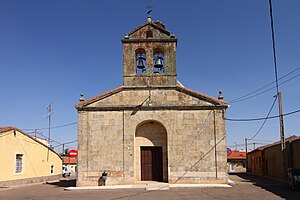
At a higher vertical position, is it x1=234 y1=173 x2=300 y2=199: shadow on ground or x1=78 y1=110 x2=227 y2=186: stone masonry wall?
x1=78 y1=110 x2=227 y2=186: stone masonry wall

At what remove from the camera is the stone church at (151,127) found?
705 inches

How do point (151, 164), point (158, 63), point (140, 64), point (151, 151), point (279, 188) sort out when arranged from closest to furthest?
point (279, 188) → point (151, 164) → point (151, 151) → point (158, 63) → point (140, 64)

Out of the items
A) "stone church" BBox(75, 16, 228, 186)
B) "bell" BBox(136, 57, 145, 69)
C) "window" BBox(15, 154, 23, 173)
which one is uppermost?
"bell" BBox(136, 57, 145, 69)

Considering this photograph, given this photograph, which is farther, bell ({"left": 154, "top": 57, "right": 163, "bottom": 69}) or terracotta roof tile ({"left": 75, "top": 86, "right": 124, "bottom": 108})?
bell ({"left": 154, "top": 57, "right": 163, "bottom": 69})

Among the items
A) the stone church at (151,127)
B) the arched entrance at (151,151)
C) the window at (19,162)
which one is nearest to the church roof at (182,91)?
the stone church at (151,127)

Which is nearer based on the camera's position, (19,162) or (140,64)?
(140,64)

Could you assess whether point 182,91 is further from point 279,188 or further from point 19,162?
point 19,162

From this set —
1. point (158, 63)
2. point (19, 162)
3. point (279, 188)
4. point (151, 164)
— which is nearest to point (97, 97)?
point (158, 63)

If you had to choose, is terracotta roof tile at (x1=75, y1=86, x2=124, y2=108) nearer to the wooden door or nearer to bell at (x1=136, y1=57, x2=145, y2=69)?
bell at (x1=136, y1=57, x2=145, y2=69)

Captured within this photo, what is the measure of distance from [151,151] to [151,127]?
1521 millimetres

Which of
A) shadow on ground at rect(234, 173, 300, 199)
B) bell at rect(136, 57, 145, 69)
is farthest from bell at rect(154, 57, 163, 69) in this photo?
shadow on ground at rect(234, 173, 300, 199)

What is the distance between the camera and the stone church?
17.9 metres

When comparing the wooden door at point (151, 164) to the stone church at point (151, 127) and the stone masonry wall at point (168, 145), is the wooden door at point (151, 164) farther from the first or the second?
the stone masonry wall at point (168, 145)

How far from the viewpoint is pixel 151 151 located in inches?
751
